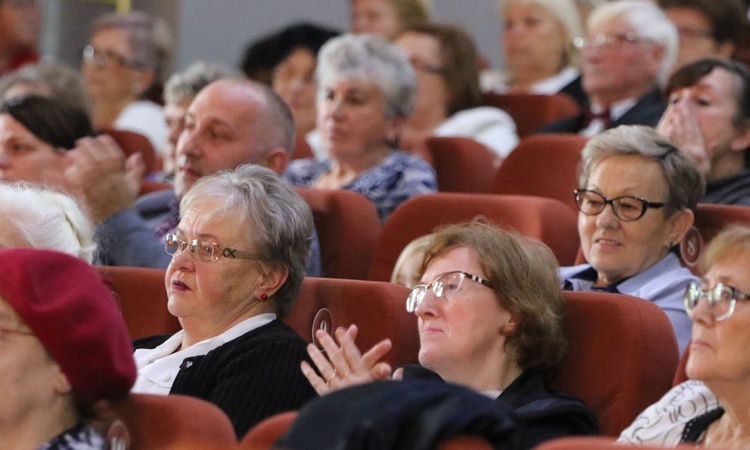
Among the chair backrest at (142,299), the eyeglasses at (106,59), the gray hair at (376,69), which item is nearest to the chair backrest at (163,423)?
the chair backrest at (142,299)

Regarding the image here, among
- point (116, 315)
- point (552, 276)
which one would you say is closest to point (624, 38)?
point (552, 276)

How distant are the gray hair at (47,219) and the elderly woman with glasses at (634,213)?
100cm

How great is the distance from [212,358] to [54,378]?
1.78 feet

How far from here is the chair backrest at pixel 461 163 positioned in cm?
448

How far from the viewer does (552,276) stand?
2617mm

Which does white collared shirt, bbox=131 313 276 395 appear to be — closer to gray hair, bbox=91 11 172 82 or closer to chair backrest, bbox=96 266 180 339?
chair backrest, bbox=96 266 180 339

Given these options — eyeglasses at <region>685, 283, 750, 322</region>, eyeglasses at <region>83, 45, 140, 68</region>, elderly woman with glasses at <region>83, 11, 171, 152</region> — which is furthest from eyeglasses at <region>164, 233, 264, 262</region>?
eyeglasses at <region>83, 45, 140, 68</region>

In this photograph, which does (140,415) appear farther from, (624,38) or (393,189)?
(624,38)

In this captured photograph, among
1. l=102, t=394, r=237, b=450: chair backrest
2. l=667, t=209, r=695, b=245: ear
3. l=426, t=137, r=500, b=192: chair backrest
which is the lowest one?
l=426, t=137, r=500, b=192: chair backrest

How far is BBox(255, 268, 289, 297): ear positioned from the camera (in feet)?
8.94

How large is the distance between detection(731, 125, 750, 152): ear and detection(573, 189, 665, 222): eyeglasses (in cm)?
72

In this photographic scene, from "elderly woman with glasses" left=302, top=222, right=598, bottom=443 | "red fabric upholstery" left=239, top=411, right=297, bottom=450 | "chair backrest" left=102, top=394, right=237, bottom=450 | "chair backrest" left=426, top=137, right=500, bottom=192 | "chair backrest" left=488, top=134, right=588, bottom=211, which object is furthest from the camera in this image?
"chair backrest" left=426, top=137, right=500, bottom=192

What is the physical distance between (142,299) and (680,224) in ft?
3.80

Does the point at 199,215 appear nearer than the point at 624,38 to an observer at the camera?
Yes
